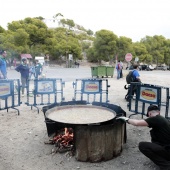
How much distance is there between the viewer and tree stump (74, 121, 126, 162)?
4.25m

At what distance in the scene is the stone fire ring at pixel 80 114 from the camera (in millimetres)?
4876

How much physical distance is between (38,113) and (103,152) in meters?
4.05

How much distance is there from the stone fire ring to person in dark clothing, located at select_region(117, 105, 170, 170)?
1079mm

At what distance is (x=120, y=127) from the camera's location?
4.57 meters

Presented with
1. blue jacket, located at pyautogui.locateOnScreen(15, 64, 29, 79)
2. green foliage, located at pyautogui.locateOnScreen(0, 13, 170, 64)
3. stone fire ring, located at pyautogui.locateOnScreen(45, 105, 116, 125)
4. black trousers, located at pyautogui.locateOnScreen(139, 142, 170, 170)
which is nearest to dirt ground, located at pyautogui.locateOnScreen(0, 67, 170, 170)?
black trousers, located at pyautogui.locateOnScreen(139, 142, 170, 170)

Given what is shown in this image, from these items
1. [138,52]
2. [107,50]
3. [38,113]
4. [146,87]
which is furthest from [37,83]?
[138,52]

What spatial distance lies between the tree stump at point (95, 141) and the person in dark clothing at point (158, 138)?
2.04ft

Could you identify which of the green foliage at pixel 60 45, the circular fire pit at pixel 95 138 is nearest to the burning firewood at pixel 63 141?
the circular fire pit at pixel 95 138

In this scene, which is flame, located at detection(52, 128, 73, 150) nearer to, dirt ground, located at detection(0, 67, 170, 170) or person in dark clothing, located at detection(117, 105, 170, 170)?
dirt ground, located at detection(0, 67, 170, 170)

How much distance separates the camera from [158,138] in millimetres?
3973

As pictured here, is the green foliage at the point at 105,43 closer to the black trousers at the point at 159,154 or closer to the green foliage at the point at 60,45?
the green foliage at the point at 60,45

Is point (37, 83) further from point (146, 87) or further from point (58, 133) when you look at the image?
point (146, 87)

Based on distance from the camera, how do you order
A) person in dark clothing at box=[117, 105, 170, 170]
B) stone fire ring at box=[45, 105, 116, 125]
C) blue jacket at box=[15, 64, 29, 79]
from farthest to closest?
blue jacket at box=[15, 64, 29, 79] → stone fire ring at box=[45, 105, 116, 125] → person in dark clothing at box=[117, 105, 170, 170]

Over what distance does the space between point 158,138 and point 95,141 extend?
46.2 inches
